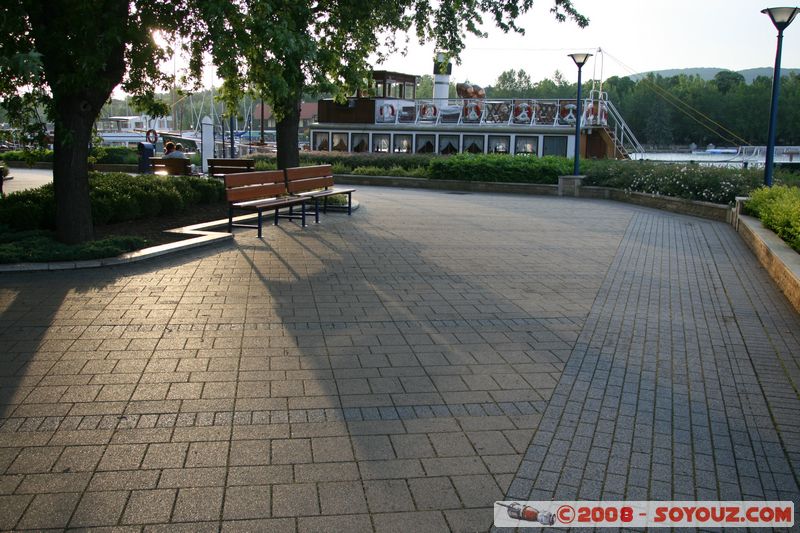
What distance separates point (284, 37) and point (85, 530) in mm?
7307

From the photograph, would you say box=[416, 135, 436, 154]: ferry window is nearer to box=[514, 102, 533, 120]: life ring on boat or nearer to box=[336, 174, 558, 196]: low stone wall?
box=[514, 102, 533, 120]: life ring on boat

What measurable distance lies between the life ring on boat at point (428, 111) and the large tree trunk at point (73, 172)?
24.9m

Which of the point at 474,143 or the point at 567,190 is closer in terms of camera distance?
the point at 567,190

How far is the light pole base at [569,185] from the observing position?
23.7 meters

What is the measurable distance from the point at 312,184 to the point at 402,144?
19.7m

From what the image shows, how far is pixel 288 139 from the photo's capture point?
1767 cm

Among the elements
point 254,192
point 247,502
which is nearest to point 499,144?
point 254,192

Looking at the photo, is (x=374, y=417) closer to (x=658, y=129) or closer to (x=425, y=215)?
(x=425, y=215)

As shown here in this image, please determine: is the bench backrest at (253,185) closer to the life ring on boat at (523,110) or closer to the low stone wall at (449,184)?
the low stone wall at (449,184)

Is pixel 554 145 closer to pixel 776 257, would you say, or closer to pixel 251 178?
pixel 251 178

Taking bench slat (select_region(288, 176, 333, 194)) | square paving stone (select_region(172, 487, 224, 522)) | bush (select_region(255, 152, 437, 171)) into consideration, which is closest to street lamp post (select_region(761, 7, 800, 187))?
bench slat (select_region(288, 176, 333, 194))

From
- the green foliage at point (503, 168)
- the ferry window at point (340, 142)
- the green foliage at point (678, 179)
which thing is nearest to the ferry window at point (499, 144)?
the green foliage at point (503, 168)

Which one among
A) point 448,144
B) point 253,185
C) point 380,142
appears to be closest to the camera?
point 253,185

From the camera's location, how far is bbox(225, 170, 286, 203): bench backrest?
1208cm
